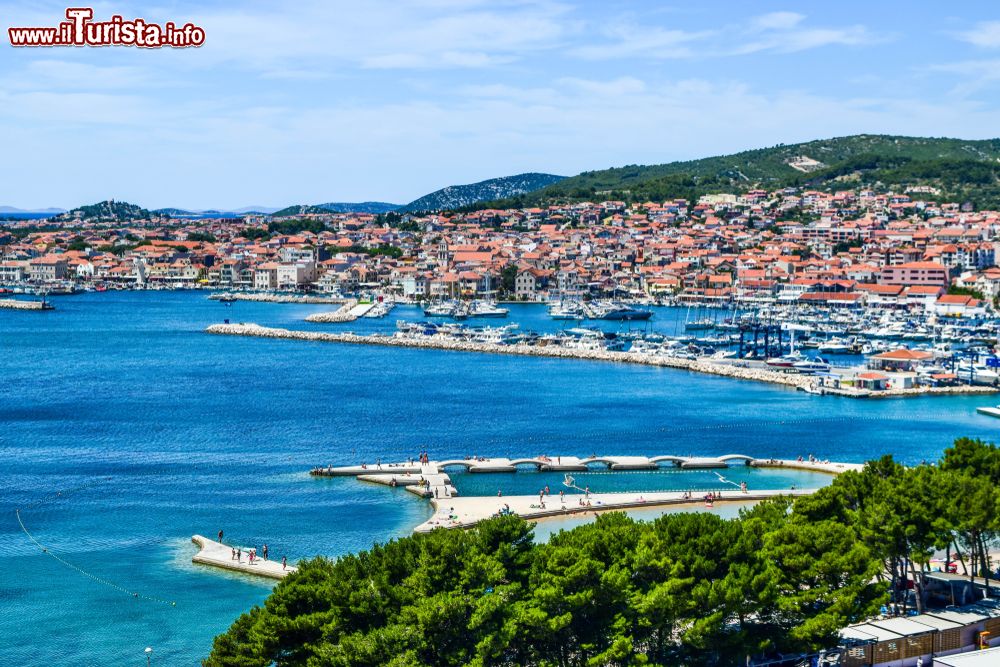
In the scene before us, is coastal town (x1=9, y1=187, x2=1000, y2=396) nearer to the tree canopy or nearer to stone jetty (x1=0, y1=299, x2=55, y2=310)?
stone jetty (x1=0, y1=299, x2=55, y2=310)

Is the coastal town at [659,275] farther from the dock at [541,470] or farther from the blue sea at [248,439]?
the dock at [541,470]

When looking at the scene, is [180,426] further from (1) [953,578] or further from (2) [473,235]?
(2) [473,235]

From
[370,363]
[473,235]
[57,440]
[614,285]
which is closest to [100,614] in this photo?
[57,440]

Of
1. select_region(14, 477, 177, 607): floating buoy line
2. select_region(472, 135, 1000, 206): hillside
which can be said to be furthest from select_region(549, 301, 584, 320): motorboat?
select_region(472, 135, 1000, 206): hillside

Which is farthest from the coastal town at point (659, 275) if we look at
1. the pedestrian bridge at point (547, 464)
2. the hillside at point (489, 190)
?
the hillside at point (489, 190)

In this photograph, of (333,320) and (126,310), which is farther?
(126,310)

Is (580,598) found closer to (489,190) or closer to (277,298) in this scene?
(277,298)
